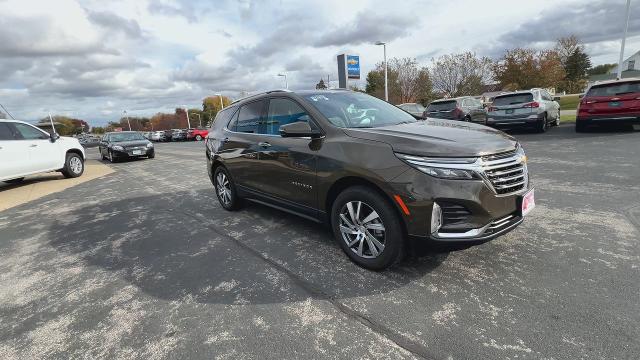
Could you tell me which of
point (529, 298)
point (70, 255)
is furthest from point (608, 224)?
point (70, 255)

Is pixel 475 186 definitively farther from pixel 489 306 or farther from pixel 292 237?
pixel 292 237

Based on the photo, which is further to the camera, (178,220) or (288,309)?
(178,220)

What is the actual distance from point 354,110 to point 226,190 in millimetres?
2725

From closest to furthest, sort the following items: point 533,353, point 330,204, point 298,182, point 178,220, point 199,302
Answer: point 533,353 < point 199,302 < point 330,204 < point 298,182 < point 178,220

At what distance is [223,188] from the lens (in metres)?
5.71

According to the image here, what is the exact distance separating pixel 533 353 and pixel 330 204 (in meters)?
2.05

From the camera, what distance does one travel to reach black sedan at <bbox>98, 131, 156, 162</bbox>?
1600 centimetres

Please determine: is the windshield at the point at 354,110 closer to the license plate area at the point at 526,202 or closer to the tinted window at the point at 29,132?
the license plate area at the point at 526,202

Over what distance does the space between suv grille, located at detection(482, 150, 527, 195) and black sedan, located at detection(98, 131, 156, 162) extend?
54.8ft

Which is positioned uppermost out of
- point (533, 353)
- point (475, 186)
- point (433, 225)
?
point (475, 186)

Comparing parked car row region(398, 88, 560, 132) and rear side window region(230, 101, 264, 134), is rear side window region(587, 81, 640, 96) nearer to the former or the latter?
parked car row region(398, 88, 560, 132)

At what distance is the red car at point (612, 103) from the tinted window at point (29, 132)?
16.3 m

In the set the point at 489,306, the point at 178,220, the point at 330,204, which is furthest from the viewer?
the point at 178,220

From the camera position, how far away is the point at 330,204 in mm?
3588
